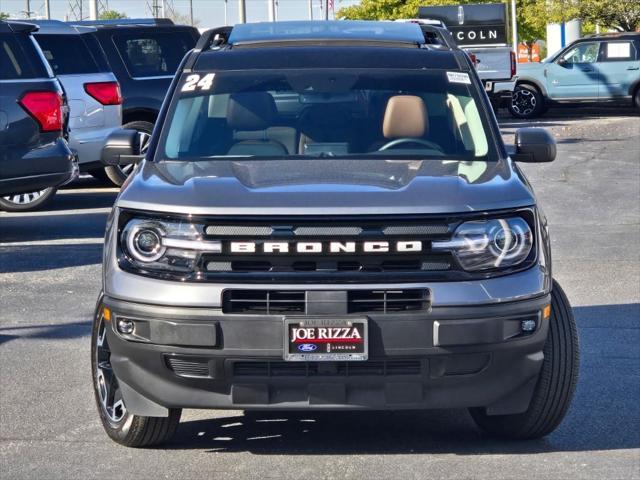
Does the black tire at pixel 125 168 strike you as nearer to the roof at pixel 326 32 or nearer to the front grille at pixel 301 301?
the roof at pixel 326 32

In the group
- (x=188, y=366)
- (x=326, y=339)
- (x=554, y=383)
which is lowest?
(x=554, y=383)

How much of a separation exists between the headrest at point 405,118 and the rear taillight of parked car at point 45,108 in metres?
5.78

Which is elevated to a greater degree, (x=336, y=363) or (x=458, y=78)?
(x=458, y=78)

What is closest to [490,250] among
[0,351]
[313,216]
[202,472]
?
[313,216]

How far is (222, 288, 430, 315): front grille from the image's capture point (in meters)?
4.99

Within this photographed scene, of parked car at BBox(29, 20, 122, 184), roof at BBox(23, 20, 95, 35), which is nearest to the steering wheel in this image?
parked car at BBox(29, 20, 122, 184)

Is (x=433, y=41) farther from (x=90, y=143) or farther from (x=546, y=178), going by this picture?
(x=546, y=178)

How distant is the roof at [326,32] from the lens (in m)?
6.76

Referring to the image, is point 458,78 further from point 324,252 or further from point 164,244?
point 164,244

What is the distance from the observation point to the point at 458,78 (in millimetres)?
6422

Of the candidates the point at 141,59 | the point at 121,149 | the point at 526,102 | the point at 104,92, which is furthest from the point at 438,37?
the point at 526,102

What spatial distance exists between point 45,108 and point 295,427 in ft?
20.4

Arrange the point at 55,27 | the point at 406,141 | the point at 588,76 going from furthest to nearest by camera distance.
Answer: the point at 588,76
the point at 55,27
the point at 406,141

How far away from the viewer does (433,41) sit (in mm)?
7035
